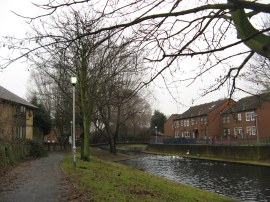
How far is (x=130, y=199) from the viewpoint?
1241 cm

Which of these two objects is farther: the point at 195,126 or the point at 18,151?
the point at 195,126

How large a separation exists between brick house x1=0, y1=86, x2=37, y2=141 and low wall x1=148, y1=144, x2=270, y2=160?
893 inches

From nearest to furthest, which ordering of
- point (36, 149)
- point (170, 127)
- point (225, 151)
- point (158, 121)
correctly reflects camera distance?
1. point (36, 149)
2. point (225, 151)
3. point (170, 127)
4. point (158, 121)

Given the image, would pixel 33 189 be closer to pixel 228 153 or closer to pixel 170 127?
pixel 228 153

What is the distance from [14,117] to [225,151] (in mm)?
26708

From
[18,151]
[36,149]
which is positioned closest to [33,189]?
[18,151]

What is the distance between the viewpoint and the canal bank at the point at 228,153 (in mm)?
43281

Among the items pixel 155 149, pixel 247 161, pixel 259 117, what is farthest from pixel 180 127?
pixel 247 161

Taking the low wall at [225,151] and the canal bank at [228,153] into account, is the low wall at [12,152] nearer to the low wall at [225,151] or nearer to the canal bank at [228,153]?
the canal bank at [228,153]

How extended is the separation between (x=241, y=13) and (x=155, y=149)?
7070 cm

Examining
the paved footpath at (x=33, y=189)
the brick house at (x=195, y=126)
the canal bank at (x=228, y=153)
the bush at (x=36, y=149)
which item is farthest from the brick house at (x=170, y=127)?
the paved footpath at (x=33, y=189)

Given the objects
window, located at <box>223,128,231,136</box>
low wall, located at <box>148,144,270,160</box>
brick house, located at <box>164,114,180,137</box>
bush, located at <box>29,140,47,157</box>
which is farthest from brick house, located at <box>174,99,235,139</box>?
bush, located at <box>29,140,47,157</box>

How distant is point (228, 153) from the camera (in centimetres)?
5009

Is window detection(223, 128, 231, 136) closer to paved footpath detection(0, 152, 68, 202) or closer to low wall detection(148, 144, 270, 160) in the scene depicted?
low wall detection(148, 144, 270, 160)
